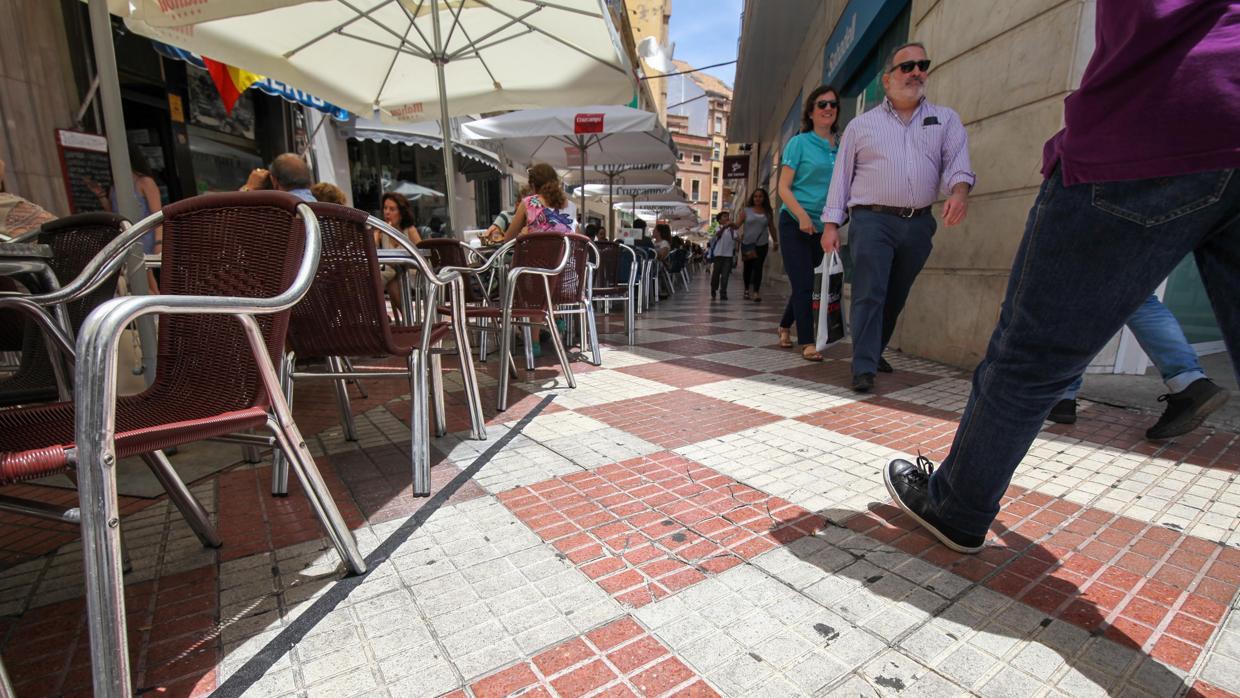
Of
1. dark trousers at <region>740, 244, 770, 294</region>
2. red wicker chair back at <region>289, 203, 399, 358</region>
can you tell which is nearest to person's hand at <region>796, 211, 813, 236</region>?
red wicker chair back at <region>289, 203, 399, 358</region>

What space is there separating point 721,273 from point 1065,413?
8.46 meters

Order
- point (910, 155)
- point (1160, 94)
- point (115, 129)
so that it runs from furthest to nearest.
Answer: point (910, 155) < point (115, 129) < point (1160, 94)

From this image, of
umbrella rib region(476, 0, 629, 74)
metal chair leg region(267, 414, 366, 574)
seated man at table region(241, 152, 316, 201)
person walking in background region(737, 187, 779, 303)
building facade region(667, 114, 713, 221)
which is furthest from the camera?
building facade region(667, 114, 713, 221)

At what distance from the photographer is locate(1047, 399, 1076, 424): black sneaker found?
2.64 m

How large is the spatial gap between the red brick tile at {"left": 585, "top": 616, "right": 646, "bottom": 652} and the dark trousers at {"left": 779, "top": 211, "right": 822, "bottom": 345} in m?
3.55

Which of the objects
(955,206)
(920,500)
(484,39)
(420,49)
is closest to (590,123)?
(484,39)

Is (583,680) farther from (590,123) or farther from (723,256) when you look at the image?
(723,256)

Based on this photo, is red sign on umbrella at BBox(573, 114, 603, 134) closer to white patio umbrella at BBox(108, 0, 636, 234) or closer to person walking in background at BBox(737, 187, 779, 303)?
white patio umbrella at BBox(108, 0, 636, 234)

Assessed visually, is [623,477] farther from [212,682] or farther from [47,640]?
[47,640]

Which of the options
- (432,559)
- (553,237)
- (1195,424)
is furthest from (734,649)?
(553,237)

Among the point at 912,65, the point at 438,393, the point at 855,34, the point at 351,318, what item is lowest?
the point at 438,393

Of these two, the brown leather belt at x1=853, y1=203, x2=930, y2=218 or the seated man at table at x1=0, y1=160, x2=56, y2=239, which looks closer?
the seated man at table at x1=0, y1=160, x2=56, y2=239

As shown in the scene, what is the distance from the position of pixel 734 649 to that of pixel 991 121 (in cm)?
400

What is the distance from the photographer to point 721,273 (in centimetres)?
1091
